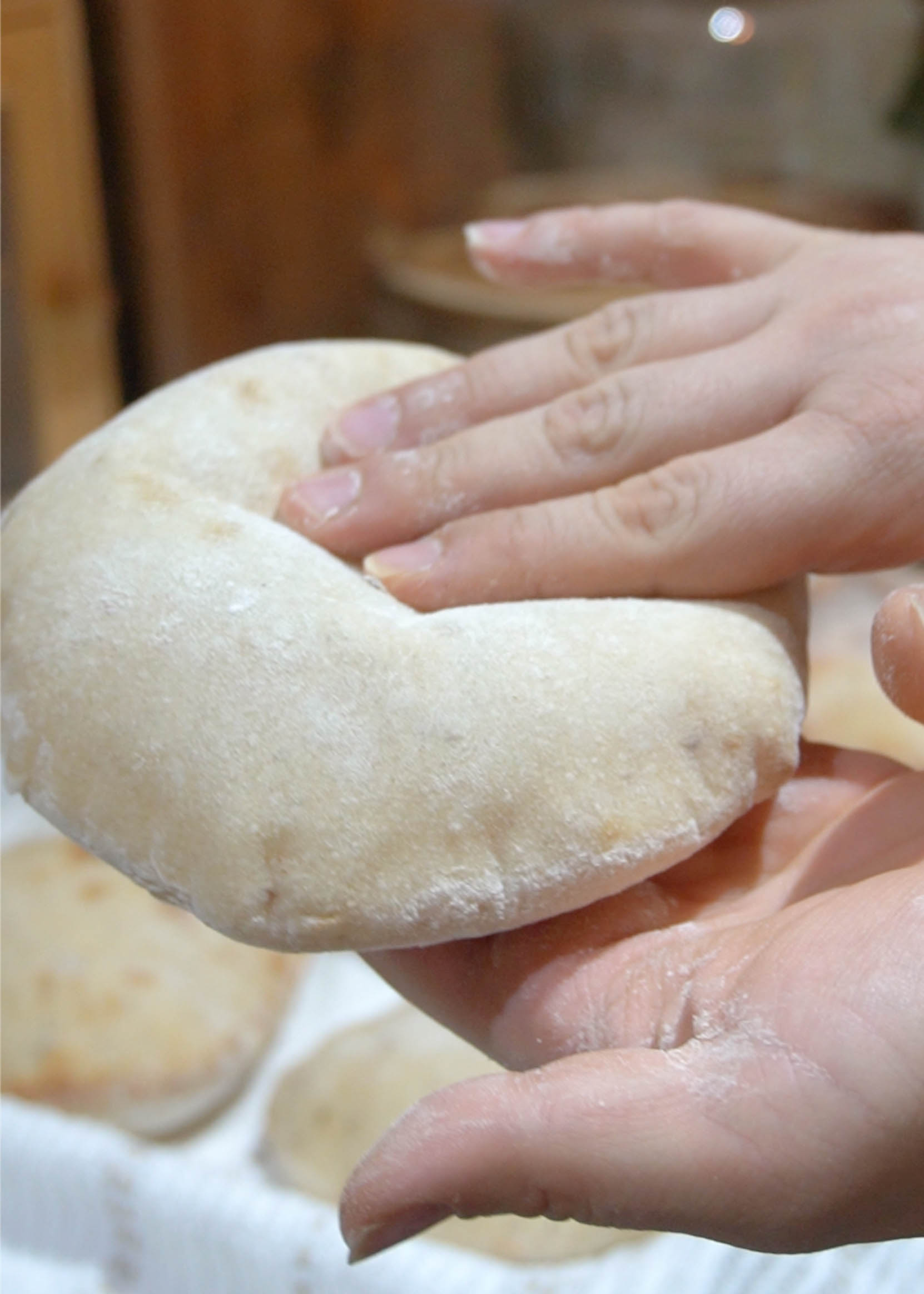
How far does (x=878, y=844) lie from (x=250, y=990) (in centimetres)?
81

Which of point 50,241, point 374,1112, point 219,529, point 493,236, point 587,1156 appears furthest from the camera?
point 50,241

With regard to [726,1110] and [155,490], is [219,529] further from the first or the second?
[726,1110]

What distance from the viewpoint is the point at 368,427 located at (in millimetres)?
902

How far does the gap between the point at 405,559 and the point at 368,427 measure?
0.14m

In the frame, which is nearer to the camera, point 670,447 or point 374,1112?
point 670,447

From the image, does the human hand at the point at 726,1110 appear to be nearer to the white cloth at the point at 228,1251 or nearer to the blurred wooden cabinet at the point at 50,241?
the white cloth at the point at 228,1251

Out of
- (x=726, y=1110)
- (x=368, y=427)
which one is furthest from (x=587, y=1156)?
(x=368, y=427)

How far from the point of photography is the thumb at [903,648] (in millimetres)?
667

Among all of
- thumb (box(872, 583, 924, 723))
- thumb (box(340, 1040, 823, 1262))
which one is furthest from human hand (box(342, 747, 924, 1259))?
thumb (box(872, 583, 924, 723))

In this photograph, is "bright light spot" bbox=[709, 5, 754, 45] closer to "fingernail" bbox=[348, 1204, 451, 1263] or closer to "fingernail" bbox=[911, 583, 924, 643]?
"fingernail" bbox=[911, 583, 924, 643]

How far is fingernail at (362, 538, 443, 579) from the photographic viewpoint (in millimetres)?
802

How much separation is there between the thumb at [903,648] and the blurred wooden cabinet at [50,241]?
111 centimetres

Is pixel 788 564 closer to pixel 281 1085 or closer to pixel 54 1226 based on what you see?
pixel 281 1085

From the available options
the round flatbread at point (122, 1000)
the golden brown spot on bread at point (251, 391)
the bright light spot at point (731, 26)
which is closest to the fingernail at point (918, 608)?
the golden brown spot on bread at point (251, 391)
